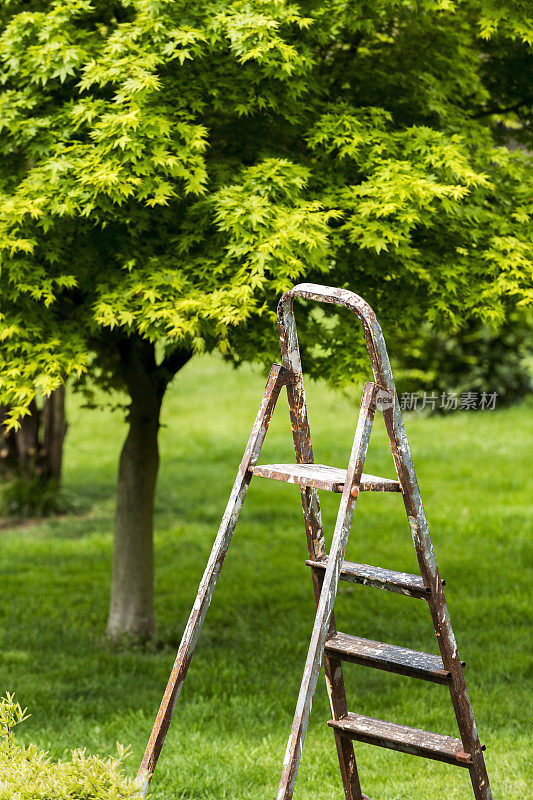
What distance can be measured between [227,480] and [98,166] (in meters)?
9.18

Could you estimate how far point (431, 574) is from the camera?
3715 millimetres

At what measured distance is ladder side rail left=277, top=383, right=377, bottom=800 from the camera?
331 cm

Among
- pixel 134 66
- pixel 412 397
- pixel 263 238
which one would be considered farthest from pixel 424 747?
pixel 412 397

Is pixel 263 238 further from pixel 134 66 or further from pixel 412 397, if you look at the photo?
pixel 412 397

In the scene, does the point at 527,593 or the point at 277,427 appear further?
the point at 277,427

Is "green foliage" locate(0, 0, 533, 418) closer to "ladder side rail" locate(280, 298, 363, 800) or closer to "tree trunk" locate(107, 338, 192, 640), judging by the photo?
"ladder side rail" locate(280, 298, 363, 800)

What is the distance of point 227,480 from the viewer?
14148 millimetres

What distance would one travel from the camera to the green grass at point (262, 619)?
559 cm

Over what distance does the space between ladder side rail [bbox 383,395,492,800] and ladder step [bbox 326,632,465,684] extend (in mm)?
56

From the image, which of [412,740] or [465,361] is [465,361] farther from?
[412,740]

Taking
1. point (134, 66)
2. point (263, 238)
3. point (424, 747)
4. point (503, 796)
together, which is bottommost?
point (503, 796)

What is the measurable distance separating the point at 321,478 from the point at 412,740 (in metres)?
1.08

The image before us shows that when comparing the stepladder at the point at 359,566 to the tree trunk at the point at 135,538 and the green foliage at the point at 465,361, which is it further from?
the green foliage at the point at 465,361

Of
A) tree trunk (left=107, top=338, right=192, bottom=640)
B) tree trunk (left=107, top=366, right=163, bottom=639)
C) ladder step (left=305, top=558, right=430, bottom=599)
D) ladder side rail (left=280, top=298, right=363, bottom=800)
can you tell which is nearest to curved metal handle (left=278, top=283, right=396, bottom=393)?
ladder side rail (left=280, top=298, right=363, bottom=800)
